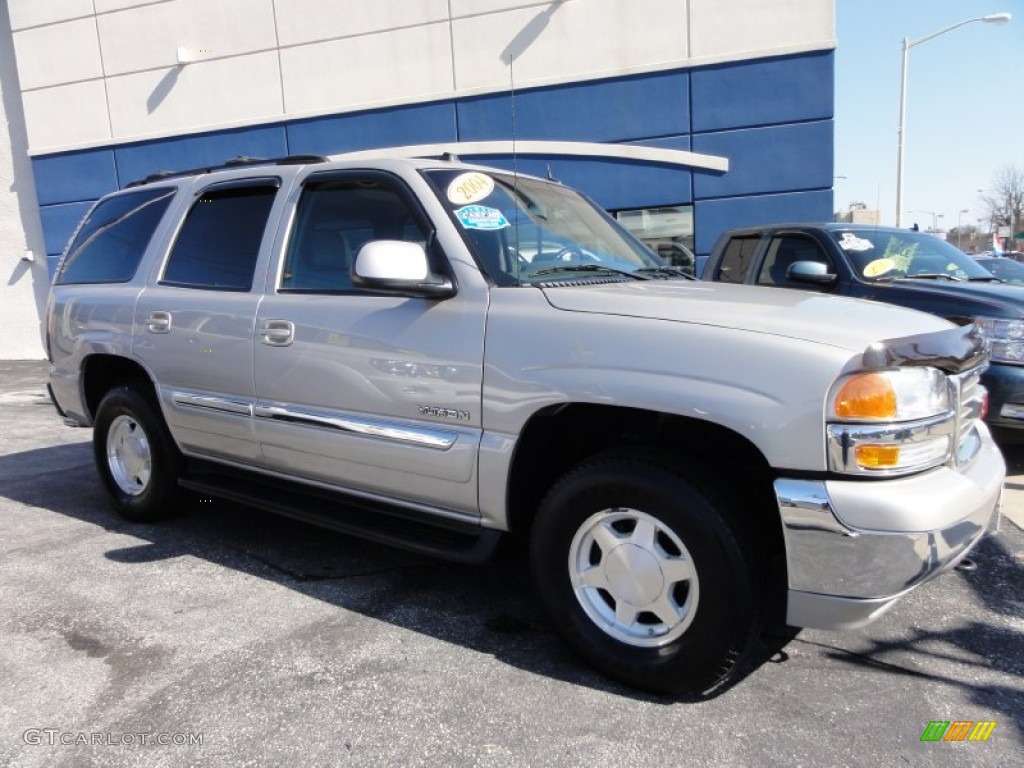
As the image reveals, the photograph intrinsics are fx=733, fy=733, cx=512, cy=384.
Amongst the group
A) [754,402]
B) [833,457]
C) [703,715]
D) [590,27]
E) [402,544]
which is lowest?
[703,715]

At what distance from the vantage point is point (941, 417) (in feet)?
7.71

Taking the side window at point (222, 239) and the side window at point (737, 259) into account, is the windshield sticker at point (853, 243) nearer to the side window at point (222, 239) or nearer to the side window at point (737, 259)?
the side window at point (737, 259)

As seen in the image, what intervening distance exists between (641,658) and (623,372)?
3.30 ft

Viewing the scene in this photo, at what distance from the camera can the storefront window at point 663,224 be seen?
36.5 feet

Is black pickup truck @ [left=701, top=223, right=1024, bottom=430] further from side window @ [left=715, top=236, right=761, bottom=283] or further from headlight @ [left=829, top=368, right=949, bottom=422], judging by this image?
headlight @ [left=829, top=368, right=949, bottom=422]

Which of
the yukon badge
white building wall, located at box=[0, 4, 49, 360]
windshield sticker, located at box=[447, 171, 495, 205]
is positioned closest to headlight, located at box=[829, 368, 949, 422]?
the yukon badge

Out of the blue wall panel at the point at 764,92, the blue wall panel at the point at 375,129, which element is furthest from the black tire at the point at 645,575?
the blue wall panel at the point at 375,129

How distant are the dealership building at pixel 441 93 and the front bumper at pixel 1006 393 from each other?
6.04m

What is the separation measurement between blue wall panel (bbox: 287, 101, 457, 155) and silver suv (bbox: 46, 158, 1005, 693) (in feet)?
26.2

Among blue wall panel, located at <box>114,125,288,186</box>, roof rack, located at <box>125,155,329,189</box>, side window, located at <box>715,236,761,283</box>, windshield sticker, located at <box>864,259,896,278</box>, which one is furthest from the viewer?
blue wall panel, located at <box>114,125,288,186</box>

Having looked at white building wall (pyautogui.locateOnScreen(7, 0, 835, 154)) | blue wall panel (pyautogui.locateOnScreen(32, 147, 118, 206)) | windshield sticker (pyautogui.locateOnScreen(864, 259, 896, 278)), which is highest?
white building wall (pyautogui.locateOnScreen(7, 0, 835, 154))

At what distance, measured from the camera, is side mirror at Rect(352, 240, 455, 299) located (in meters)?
2.79

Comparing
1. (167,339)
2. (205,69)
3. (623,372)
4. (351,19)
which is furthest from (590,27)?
(623,372)

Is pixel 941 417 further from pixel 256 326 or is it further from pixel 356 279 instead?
pixel 256 326
